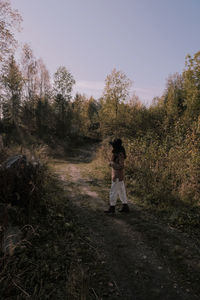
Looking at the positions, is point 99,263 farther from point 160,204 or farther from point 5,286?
point 160,204

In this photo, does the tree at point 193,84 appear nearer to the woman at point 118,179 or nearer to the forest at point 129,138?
the forest at point 129,138

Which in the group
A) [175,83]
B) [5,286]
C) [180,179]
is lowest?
[5,286]

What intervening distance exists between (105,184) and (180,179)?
3.63 m

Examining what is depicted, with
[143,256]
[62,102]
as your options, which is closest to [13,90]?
[62,102]

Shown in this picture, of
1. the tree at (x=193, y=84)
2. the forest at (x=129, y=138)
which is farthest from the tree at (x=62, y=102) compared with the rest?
the tree at (x=193, y=84)

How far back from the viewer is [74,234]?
15.0ft

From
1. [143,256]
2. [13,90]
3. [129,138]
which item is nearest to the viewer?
[143,256]

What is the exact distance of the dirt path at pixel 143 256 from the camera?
2910 mm

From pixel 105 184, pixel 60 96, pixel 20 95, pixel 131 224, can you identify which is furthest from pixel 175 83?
pixel 131 224

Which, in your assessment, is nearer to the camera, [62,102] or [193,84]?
[193,84]

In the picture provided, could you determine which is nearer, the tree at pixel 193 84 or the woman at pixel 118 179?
the woman at pixel 118 179

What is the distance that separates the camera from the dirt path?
2910 millimetres

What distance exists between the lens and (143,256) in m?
3.75

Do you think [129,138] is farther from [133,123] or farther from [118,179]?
[118,179]
